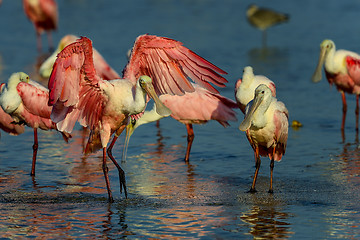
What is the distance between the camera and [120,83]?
741 cm

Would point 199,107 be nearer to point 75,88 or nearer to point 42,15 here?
point 75,88

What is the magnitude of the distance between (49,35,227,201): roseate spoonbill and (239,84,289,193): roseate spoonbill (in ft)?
1.31

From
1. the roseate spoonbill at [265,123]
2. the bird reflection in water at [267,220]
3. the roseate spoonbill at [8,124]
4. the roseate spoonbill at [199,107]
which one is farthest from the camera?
the roseate spoonbill at [199,107]

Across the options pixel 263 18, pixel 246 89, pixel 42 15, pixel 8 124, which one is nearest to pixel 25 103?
pixel 8 124

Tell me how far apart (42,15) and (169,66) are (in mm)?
12779

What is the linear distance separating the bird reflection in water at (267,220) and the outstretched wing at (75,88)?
6.03 feet

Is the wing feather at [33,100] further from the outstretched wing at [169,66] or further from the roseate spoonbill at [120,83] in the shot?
the outstretched wing at [169,66]

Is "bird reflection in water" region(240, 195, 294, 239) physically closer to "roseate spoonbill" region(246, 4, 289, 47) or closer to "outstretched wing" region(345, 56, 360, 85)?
"outstretched wing" region(345, 56, 360, 85)

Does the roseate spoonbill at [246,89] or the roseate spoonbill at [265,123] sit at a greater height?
the roseate spoonbill at [246,89]

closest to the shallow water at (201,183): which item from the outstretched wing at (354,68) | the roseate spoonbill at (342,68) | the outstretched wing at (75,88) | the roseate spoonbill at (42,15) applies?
the roseate spoonbill at (342,68)

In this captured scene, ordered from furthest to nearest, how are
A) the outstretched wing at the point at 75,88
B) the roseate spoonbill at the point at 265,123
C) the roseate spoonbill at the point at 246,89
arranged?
the roseate spoonbill at the point at 246,89 → the roseate spoonbill at the point at 265,123 → the outstretched wing at the point at 75,88

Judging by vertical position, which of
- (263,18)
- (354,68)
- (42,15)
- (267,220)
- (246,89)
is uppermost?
(42,15)

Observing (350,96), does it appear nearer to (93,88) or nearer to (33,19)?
(93,88)

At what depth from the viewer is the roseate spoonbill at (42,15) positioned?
19812mm
